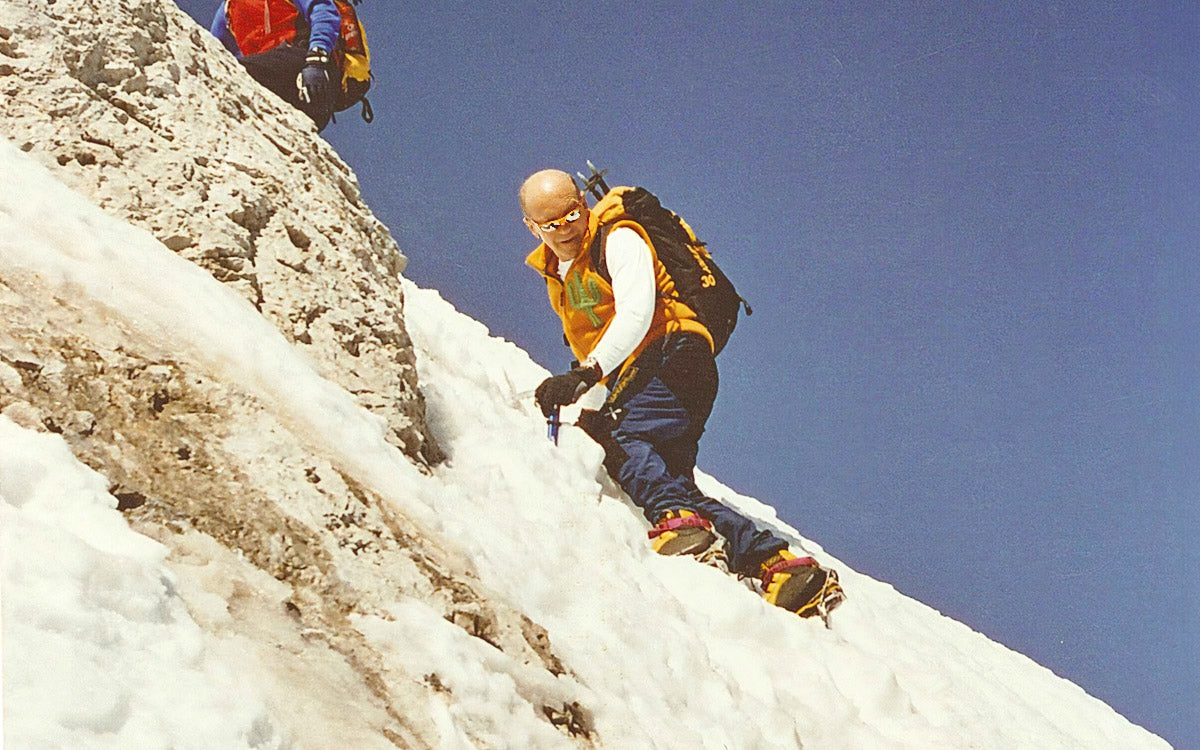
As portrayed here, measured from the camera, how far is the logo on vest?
247 inches

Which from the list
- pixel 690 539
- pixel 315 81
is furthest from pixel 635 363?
pixel 315 81

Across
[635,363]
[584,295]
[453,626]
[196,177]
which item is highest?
[584,295]

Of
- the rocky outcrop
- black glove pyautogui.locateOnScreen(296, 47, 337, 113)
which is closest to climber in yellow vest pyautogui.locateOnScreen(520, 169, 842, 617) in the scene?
black glove pyautogui.locateOnScreen(296, 47, 337, 113)

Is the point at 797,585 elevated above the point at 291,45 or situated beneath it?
situated beneath

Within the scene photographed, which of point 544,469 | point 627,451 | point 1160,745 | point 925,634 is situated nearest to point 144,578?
point 544,469

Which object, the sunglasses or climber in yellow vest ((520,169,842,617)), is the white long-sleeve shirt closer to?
climber in yellow vest ((520,169,842,617))

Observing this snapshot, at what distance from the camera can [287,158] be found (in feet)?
14.7

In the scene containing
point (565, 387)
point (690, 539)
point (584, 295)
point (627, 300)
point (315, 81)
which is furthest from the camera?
point (584, 295)

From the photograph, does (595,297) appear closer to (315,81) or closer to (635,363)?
(635,363)

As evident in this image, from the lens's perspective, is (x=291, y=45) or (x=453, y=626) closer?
(x=453, y=626)

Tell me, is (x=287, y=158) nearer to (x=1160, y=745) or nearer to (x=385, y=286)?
(x=385, y=286)

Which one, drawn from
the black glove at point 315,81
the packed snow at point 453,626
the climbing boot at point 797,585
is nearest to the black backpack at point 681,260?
the packed snow at point 453,626

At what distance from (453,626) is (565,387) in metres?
3.05

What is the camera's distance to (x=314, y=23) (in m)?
6.43
